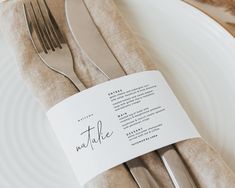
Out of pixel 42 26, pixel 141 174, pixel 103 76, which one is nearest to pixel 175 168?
pixel 141 174

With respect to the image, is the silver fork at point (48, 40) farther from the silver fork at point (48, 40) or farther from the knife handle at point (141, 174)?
the knife handle at point (141, 174)

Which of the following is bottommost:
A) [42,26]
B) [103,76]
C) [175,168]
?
[175,168]

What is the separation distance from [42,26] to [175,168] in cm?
26

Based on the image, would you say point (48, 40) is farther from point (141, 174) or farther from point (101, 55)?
point (141, 174)

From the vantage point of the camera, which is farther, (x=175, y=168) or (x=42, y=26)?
(x=42, y=26)

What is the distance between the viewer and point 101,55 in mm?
519

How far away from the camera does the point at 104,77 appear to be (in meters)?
0.50

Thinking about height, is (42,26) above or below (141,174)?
above

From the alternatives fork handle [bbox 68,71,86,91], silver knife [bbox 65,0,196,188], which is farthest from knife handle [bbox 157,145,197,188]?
fork handle [bbox 68,71,86,91]

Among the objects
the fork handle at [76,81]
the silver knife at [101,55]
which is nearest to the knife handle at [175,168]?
the silver knife at [101,55]

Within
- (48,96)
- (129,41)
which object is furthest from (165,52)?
(48,96)

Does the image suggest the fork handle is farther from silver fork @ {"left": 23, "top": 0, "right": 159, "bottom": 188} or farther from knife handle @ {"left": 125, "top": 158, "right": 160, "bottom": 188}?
knife handle @ {"left": 125, "top": 158, "right": 160, "bottom": 188}

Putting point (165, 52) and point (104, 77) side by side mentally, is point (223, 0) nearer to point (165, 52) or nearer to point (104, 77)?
point (165, 52)

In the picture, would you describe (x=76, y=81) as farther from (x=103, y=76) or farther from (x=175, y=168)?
(x=175, y=168)
